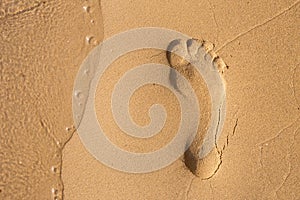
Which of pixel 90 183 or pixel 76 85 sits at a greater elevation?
pixel 76 85

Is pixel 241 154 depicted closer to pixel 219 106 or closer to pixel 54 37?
pixel 219 106

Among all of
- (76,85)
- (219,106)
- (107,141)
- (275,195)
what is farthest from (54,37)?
(275,195)

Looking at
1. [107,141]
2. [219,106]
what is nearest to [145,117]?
[107,141]

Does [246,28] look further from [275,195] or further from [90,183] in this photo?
[90,183]

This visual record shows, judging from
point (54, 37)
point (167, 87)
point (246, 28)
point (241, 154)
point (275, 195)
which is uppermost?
point (54, 37)

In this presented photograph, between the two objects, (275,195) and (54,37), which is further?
(54,37)

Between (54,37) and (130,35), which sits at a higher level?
(54,37)
